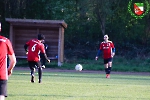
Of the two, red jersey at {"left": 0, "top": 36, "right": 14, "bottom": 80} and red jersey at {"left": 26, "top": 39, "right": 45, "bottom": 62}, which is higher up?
red jersey at {"left": 0, "top": 36, "right": 14, "bottom": 80}

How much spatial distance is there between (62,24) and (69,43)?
29.6 feet

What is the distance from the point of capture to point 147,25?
134ft

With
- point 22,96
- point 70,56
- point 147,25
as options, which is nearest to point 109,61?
point 22,96

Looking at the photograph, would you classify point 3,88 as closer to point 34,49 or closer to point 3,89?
point 3,89

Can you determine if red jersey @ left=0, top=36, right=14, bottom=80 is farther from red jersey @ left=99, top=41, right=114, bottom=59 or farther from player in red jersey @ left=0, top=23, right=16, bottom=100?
red jersey @ left=99, top=41, right=114, bottom=59

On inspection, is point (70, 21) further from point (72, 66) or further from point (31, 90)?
point (31, 90)
